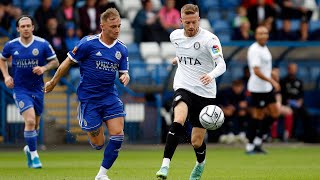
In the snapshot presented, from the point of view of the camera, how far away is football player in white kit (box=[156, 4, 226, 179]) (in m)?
13.1

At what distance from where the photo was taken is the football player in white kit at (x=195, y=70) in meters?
13.1

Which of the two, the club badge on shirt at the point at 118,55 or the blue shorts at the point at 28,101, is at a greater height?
the club badge on shirt at the point at 118,55

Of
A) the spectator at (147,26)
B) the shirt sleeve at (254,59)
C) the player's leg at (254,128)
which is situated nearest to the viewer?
the shirt sleeve at (254,59)

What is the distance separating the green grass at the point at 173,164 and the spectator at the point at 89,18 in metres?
3.46

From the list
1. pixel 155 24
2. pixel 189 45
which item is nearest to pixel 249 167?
pixel 189 45

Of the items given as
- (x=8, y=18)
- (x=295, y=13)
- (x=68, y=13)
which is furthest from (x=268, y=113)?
(x=8, y=18)

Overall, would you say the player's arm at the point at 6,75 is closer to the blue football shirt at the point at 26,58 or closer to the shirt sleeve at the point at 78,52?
the blue football shirt at the point at 26,58

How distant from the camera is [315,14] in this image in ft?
94.8

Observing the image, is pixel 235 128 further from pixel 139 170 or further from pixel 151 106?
pixel 139 170

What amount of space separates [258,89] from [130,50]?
5897 millimetres

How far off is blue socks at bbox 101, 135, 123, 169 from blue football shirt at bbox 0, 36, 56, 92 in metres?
4.30

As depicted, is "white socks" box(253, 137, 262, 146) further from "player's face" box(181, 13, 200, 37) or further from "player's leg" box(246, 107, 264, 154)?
"player's face" box(181, 13, 200, 37)

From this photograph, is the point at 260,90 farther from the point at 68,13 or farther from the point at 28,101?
the point at 68,13

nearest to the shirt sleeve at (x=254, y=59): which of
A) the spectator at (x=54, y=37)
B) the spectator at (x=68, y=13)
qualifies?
the spectator at (x=54, y=37)
